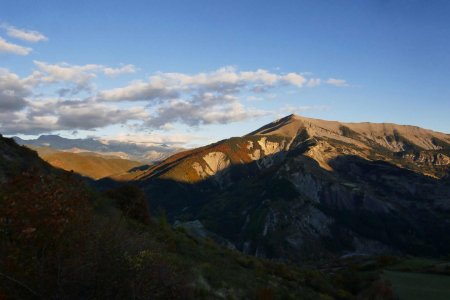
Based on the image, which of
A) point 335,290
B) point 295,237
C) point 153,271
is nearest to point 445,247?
point 295,237

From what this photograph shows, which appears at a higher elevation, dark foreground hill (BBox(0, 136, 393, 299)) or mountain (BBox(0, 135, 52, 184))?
mountain (BBox(0, 135, 52, 184))

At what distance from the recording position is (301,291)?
90.5ft

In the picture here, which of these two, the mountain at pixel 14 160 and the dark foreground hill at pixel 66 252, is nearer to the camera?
the dark foreground hill at pixel 66 252

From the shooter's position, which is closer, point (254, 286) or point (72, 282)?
point (72, 282)

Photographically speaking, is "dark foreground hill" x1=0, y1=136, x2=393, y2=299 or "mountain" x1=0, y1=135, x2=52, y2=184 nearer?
"dark foreground hill" x1=0, y1=136, x2=393, y2=299

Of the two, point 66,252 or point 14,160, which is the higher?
point 14,160

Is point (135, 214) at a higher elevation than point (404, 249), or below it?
higher

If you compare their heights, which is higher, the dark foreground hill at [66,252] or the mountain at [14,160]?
the mountain at [14,160]

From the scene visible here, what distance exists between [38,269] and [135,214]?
22315 millimetres

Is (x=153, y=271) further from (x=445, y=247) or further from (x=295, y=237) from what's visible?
(x=445, y=247)

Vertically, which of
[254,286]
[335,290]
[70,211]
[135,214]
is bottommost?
[335,290]

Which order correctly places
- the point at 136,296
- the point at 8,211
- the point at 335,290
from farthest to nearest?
the point at 335,290 < the point at 136,296 < the point at 8,211

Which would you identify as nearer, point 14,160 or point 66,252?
point 66,252

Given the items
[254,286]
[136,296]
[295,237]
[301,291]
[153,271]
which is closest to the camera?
[136,296]
